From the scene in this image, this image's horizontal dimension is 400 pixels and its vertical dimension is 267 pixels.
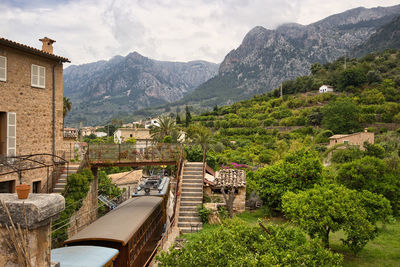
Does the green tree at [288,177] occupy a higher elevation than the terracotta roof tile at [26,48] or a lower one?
lower

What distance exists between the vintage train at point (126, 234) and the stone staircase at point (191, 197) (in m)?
1.40

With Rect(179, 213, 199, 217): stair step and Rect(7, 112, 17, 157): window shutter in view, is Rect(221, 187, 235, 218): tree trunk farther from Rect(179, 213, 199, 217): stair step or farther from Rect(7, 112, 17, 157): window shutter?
Rect(7, 112, 17, 157): window shutter

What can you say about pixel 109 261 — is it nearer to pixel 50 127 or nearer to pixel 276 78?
pixel 50 127

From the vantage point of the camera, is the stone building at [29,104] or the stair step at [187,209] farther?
the stair step at [187,209]

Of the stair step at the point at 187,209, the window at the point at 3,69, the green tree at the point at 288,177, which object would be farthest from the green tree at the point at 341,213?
the window at the point at 3,69

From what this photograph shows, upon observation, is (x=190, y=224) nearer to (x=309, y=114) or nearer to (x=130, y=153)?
(x=130, y=153)

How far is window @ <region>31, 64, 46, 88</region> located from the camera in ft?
47.5

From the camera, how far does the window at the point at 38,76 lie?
47.5ft

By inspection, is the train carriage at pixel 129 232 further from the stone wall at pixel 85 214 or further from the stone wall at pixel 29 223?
the stone wall at pixel 29 223

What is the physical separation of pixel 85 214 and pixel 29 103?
6.36 metres

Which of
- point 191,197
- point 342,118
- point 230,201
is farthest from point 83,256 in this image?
point 342,118

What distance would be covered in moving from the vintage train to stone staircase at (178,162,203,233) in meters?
1.40

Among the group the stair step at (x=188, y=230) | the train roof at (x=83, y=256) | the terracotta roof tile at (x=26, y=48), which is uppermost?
the terracotta roof tile at (x=26, y=48)

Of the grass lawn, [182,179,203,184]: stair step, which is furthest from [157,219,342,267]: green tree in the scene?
[182,179,203,184]: stair step
